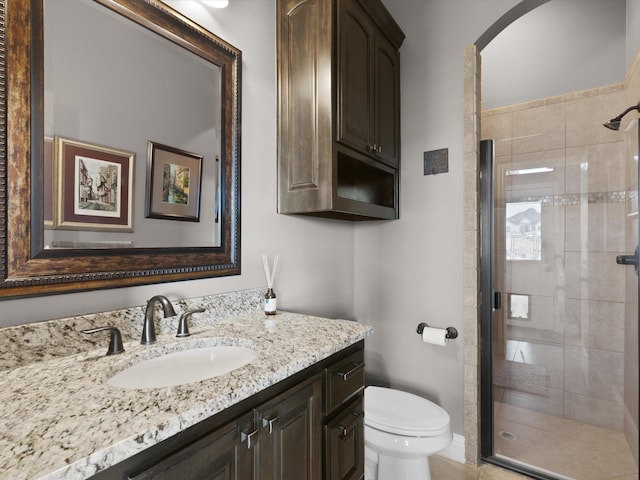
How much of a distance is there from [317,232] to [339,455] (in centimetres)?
116

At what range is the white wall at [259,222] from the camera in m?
1.25

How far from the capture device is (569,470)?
176 cm

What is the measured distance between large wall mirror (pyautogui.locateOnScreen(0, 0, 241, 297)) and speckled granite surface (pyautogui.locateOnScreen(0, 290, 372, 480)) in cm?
16

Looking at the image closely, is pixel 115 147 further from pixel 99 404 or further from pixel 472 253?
pixel 472 253

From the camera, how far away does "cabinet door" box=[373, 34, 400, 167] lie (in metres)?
1.85

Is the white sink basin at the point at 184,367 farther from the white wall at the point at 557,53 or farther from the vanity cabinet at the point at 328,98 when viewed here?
the white wall at the point at 557,53

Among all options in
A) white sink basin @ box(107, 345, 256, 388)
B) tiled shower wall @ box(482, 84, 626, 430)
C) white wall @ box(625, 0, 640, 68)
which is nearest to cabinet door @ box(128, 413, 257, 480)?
white sink basin @ box(107, 345, 256, 388)

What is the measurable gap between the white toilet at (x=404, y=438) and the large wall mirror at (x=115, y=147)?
1.00 meters

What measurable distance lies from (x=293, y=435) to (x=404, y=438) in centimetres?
77

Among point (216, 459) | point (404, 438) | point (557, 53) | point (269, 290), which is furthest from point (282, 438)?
point (557, 53)

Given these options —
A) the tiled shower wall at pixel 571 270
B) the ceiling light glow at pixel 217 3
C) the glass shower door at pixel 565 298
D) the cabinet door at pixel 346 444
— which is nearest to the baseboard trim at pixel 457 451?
the glass shower door at pixel 565 298

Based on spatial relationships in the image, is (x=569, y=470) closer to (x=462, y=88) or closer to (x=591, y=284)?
(x=591, y=284)

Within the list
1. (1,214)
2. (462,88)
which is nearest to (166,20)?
(1,214)

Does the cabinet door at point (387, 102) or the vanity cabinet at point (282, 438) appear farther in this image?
the cabinet door at point (387, 102)
